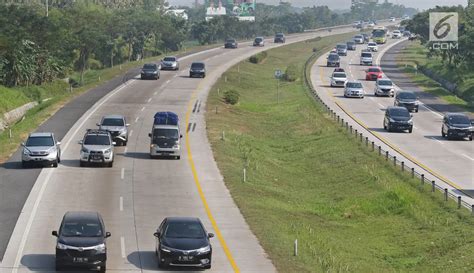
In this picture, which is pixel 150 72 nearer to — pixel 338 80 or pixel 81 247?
pixel 338 80

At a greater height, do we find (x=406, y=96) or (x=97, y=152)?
(x=406, y=96)

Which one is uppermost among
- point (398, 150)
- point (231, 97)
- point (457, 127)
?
point (457, 127)

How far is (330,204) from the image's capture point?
49281mm

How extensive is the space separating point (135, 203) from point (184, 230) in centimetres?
1127

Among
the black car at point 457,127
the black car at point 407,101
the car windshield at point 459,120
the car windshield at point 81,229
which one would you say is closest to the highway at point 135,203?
the car windshield at point 81,229

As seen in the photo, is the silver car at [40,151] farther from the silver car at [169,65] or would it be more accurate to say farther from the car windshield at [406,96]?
the silver car at [169,65]

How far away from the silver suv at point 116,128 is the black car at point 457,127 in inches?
847

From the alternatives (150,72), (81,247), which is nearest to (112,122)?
(81,247)

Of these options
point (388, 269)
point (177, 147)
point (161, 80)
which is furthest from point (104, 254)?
point (161, 80)

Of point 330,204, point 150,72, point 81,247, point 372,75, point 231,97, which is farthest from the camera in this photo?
point 372,75

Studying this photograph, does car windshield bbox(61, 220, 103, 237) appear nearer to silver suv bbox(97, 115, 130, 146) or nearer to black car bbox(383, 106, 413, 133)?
silver suv bbox(97, 115, 130, 146)

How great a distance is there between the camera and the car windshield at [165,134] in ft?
181

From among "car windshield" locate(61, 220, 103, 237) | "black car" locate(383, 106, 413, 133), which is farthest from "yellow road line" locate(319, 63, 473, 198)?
"car windshield" locate(61, 220, 103, 237)

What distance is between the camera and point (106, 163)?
51.7 metres
